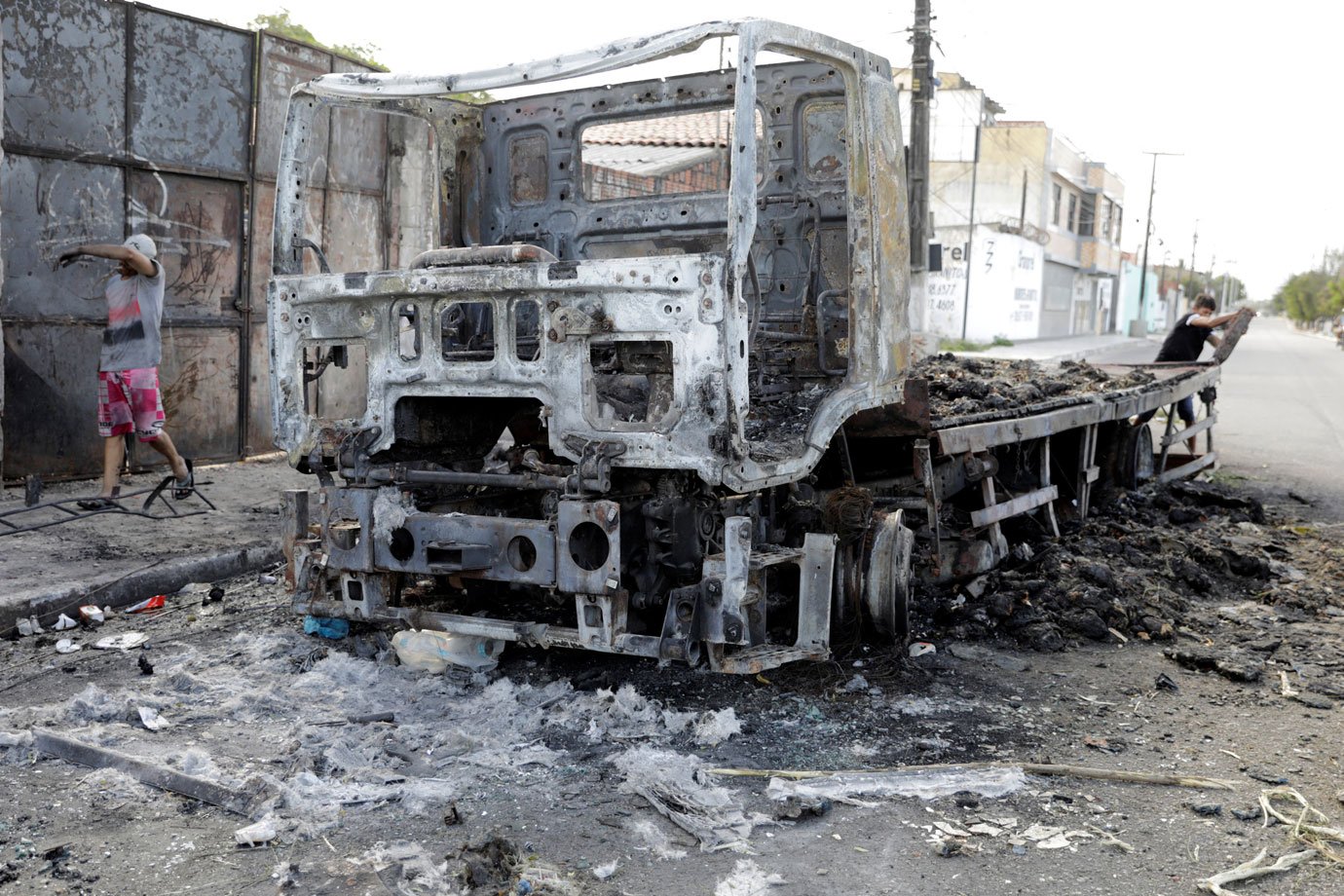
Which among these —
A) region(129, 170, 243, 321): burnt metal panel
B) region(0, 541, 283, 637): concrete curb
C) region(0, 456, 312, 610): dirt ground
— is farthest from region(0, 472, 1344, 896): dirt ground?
region(129, 170, 243, 321): burnt metal panel

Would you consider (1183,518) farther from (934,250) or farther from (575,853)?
(934,250)

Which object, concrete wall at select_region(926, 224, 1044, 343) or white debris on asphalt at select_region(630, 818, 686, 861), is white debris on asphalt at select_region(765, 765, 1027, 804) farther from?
concrete wall at select_region(926, 224, 1044, 343)

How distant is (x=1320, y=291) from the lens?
89.9 metres

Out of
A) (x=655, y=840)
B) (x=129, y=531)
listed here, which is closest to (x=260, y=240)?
(x=129, y=531)

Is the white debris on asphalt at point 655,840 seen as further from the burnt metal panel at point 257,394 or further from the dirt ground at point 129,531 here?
the burnt metal panel at point 257,394

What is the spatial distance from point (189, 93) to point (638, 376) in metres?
5.78

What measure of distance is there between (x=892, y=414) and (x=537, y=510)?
164 centimetres

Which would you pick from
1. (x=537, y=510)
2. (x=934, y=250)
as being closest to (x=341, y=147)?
(x=537, y=510)

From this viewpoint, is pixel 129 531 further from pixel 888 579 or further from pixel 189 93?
pixel 888 579

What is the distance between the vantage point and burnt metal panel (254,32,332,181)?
895 cm

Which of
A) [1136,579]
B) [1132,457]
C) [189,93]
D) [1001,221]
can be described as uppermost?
[1001,221]

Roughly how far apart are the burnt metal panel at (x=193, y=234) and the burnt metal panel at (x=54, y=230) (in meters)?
0.23

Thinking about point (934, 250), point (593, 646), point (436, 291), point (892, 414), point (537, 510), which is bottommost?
point (593, 646)

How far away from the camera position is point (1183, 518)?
7988 mm
